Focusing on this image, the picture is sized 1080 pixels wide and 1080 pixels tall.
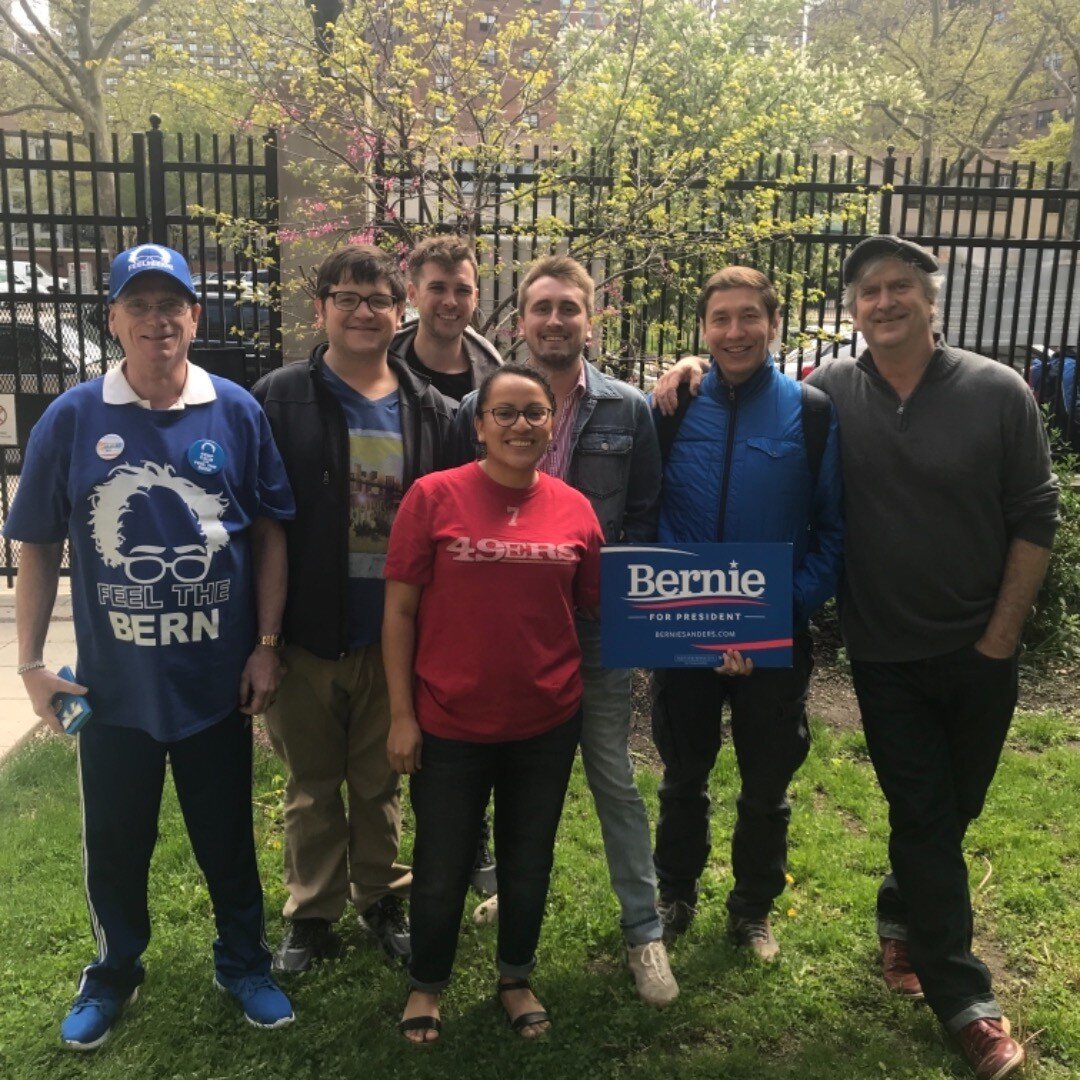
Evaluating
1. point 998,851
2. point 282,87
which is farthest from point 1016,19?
point 998,851

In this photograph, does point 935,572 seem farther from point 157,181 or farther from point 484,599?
point 157,181

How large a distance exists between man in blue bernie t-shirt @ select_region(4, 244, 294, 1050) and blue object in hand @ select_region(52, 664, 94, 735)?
0.02 metres

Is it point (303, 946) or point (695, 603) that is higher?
point (695, 603)

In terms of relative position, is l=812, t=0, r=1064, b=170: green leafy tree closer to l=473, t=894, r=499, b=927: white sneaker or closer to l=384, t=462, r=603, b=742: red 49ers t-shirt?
l=473, t=894, r=499, b=927: white sneaker

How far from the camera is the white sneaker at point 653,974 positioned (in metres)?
3.11

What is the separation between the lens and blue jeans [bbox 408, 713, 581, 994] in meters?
2.72

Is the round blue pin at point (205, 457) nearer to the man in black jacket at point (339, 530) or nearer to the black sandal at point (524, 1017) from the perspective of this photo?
the man in black jacket at point (339, 530)

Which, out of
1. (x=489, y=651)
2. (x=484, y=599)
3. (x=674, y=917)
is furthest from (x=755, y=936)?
(x=484, y=599)

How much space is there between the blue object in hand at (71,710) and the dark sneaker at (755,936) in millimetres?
2212

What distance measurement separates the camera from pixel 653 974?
3143mm

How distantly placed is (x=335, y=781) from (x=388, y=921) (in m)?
0.57

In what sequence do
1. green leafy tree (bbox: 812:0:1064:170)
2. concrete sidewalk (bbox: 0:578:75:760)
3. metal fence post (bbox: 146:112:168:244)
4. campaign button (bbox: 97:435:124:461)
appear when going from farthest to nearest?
green leafy tree (bbox: 812:0:1064:170) → metal fence post (bbox: 146:112:168:244) → concrete sidewalk (bbox: 0:578:75:760) → campaign button (bbox: 97:435:124:461)

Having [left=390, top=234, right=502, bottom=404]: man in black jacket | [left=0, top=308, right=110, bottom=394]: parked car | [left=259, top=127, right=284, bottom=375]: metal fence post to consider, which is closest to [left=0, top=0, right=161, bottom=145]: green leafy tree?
[left=0, top=308, right=110, bottom=394]: parked car

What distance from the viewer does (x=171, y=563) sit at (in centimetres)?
259
